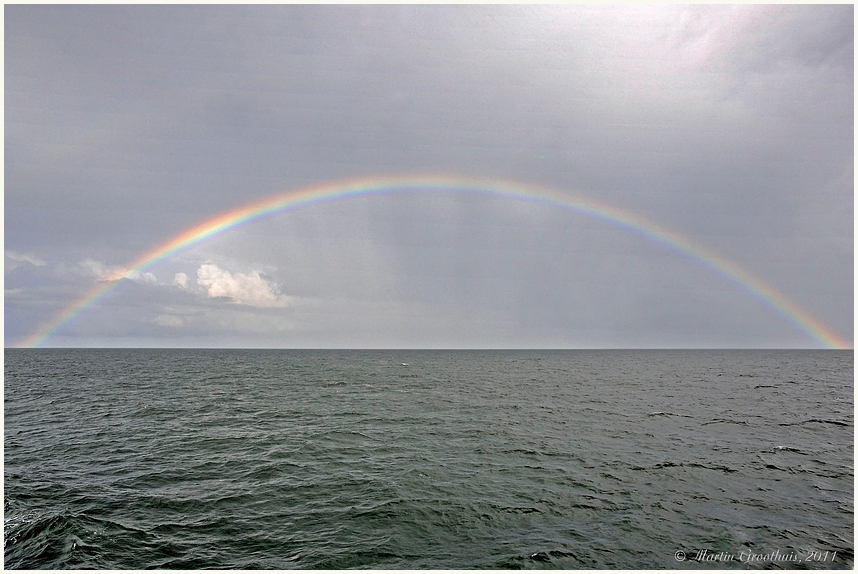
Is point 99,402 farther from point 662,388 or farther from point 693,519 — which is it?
point 662,388

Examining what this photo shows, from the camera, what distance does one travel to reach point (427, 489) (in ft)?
69.9

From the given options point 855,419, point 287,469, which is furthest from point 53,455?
point 855,419

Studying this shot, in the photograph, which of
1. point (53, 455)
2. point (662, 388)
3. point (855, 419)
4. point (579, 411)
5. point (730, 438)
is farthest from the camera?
point (662, 388)

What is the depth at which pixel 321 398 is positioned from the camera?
53.6 meters

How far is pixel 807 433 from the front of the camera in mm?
33656

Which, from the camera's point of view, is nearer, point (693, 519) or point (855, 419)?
point (693, 519)

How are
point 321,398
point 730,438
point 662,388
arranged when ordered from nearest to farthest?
1. point 730,438
2. point 321,398
3. point 662,388

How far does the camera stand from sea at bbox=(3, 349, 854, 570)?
50.6 ft

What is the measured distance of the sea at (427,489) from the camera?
607 inches

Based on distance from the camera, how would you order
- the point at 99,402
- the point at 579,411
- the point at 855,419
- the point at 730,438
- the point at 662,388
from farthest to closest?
1. the point at 662,388
2. the point at 99,402
3. the point at 579,411
4. the point at 855,419
5. the point at 730,438

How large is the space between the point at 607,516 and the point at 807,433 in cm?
2643

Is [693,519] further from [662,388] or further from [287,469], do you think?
[662,388]

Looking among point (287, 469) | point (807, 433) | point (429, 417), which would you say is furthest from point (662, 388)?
point (287, 469)

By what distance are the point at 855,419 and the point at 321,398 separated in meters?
52.5
